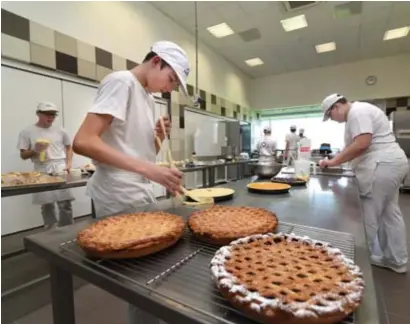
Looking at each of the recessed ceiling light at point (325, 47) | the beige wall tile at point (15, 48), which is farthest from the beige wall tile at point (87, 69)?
the recessed ceiling light at point (325, 47)

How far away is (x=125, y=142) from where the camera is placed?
1075 mm

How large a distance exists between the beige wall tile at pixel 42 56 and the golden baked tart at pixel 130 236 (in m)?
3.02

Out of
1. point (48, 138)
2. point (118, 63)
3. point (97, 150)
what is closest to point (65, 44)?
point (118, 63)

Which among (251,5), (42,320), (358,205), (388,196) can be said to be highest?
(251,5)

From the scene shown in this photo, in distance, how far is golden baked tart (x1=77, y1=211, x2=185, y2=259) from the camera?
1.86ft


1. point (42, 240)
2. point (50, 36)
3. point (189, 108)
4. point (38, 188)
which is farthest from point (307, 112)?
point (42, 240)

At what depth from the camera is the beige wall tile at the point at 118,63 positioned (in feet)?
12.9

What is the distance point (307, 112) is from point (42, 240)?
8478 millimetres

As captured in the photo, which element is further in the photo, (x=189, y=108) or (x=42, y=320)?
(x=189, y=108)

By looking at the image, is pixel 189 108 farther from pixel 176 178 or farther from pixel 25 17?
pixel 176 178

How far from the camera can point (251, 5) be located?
4453 mm

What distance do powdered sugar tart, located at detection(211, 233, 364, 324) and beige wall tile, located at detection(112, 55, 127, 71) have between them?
398 centimetres

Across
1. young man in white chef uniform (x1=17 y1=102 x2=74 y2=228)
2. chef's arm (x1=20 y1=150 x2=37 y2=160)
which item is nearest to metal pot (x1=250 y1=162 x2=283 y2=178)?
young man in white chef uniform (x1=17 y1=102 x2=74 y2=228)

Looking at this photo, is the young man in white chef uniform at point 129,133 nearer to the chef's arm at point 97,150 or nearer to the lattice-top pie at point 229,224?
the chef's arm at point 97,150
